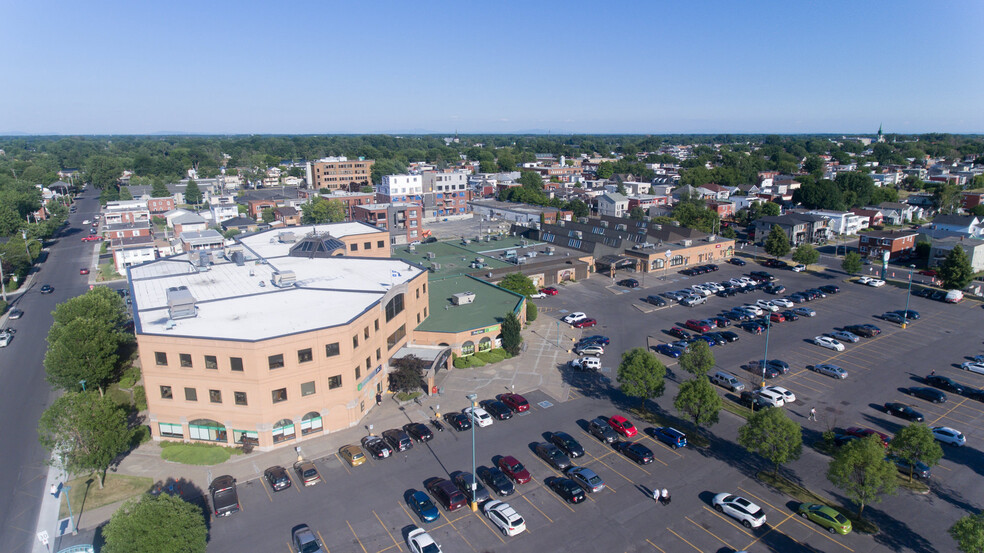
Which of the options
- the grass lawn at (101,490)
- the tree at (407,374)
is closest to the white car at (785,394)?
the tree at (407,374)

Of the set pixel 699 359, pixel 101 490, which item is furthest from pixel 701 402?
pixel 101 490

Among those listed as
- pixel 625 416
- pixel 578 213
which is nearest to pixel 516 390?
pixel 625 416

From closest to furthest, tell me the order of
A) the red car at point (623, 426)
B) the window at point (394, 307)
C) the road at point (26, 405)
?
1. the road at point (26, 405)
2. the red car at point (623, 426)
3. the window at point (394, 307)

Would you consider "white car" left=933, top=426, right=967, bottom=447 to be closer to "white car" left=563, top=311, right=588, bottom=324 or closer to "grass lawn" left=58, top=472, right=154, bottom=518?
"white car" left=563, top=311, right=588, bottom=324

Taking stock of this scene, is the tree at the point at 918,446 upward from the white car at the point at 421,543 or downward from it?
upward

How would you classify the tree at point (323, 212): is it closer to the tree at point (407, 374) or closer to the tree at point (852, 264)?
the tree at point (407, 374)

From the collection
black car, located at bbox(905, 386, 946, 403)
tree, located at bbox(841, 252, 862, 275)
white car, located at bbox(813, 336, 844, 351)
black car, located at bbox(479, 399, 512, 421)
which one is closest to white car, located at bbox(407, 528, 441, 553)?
black car, located at bbox(479, 399, 512, 421)

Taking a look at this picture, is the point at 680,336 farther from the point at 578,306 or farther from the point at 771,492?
the point at 771,492

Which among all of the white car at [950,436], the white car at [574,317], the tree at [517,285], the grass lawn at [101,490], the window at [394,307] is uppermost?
the window at [394,307]
